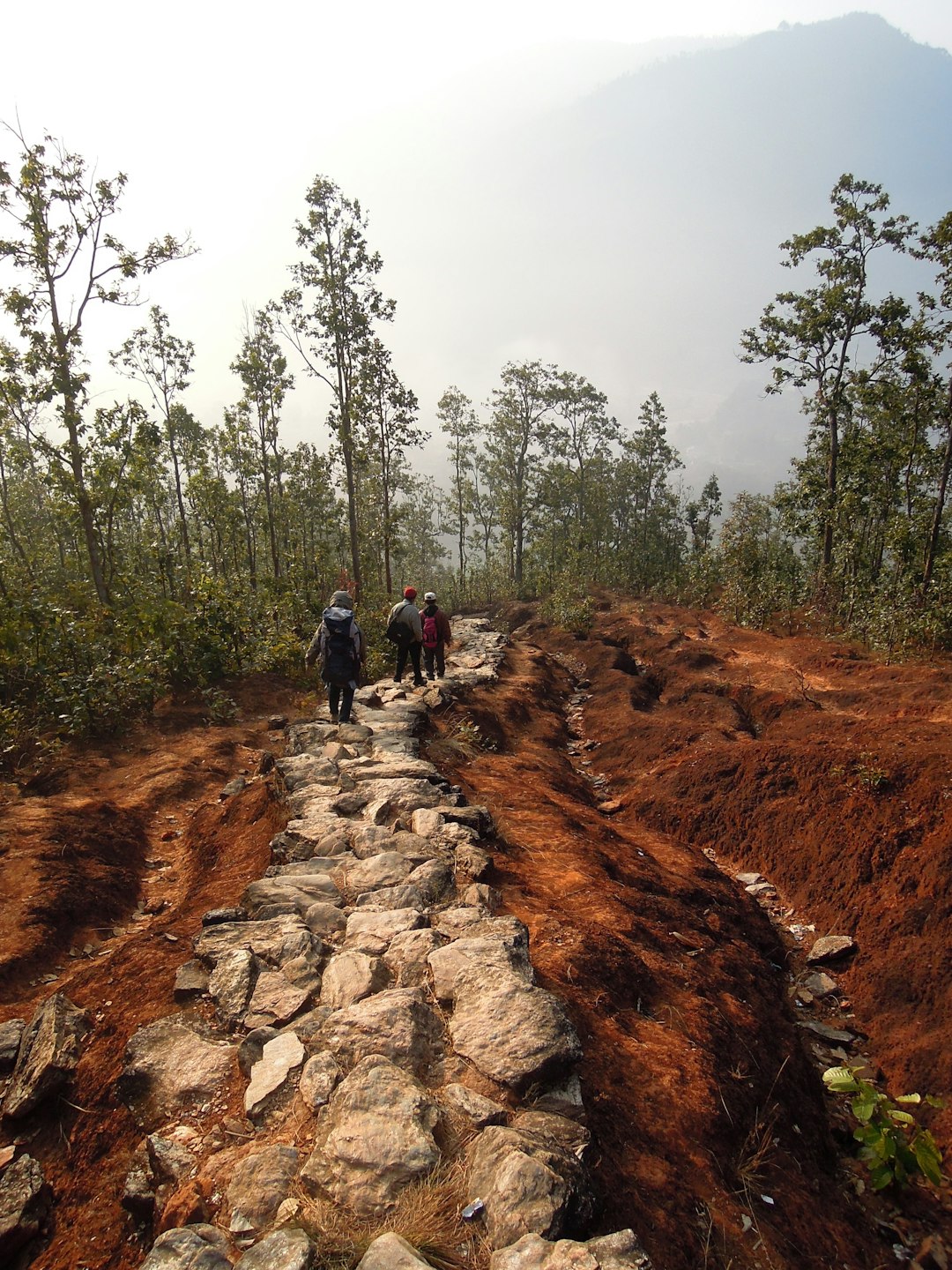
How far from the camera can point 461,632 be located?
23500 mm

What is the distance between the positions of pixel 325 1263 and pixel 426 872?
100 inches

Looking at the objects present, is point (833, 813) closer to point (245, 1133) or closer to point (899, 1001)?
point (899, 1001)

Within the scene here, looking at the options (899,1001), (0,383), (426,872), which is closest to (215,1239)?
(426,872)

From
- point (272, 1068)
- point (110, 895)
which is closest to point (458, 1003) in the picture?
point (272, 1068)

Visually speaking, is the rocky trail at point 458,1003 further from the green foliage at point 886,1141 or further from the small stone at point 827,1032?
the green foliage at point 886,1141

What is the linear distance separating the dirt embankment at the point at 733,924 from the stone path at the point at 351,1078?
38 cm

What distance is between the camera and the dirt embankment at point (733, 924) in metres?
2.88

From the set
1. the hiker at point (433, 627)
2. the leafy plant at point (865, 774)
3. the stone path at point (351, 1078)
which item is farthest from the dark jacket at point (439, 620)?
the stone path at point (351, 1078)

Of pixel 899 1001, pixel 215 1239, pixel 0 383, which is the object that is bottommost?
pixel 899 1001

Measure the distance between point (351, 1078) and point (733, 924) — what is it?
165 inches

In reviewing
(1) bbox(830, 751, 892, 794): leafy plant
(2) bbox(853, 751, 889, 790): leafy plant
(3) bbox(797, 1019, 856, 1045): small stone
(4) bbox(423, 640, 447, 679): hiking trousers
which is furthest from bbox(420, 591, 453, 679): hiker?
(3) bbox(797, 1019, 856, 1045): small stone

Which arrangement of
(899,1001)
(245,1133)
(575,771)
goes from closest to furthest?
1. (245,1133)
2. (899,1001)
3. (575,771)

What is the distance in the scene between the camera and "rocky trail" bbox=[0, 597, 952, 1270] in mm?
2355

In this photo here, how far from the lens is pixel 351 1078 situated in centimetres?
273
